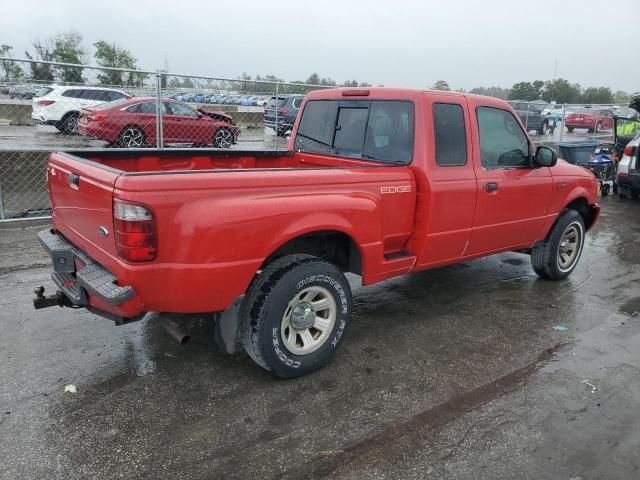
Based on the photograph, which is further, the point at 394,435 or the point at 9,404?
the point at 9,404

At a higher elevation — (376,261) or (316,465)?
(376,261)

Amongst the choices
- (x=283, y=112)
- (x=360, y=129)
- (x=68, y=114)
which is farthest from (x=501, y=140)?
(x=68, y=114)

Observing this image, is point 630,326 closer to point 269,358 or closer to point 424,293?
point 424,293

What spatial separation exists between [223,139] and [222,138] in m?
0.04

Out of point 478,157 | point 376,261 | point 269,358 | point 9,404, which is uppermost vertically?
point 478,157

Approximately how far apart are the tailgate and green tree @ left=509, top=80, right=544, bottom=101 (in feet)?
236

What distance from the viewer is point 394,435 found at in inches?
116

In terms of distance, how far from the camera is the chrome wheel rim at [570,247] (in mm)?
5777

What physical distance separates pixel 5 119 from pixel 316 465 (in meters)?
18.4

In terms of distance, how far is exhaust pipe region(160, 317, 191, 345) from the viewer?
3121 mm

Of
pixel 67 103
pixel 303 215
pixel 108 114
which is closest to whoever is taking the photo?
pixel 303 215

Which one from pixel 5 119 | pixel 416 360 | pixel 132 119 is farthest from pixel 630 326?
pixel 5 119

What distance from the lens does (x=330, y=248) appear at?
13.2 ft

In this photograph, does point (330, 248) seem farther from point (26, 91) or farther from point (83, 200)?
point (26, 91)
